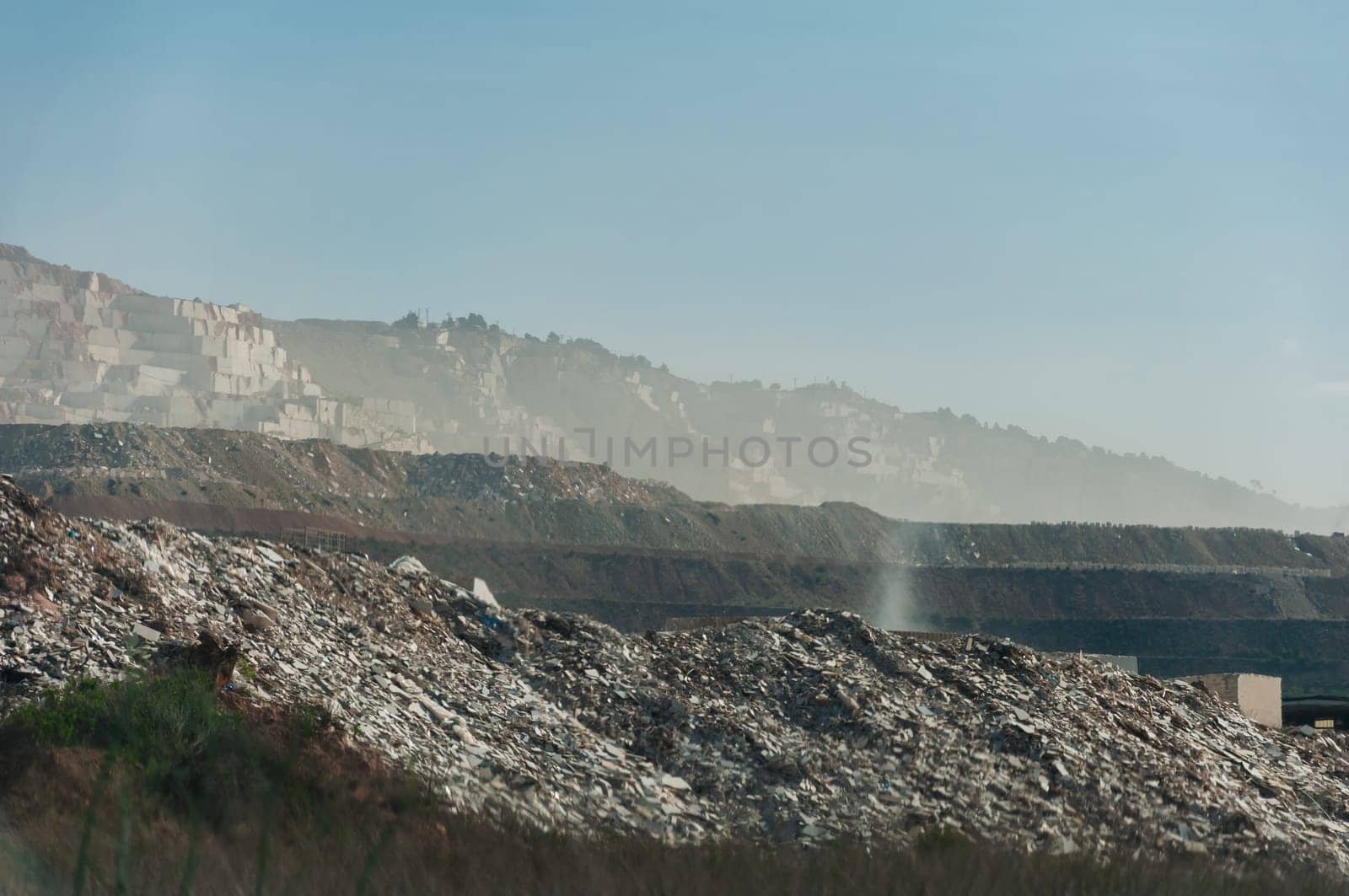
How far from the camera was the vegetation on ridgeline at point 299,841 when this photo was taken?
892 centimetres

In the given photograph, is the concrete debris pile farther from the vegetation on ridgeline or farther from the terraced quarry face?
the terraced quarry face

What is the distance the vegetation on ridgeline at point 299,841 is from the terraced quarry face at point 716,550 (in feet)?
139

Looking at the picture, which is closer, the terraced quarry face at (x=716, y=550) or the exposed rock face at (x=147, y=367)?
the terraced quarry face at (x=716, y=550)

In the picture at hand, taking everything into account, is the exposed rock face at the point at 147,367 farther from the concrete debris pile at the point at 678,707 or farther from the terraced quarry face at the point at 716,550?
the concrete debris pile at the point at 678,707

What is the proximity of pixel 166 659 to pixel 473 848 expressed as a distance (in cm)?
610

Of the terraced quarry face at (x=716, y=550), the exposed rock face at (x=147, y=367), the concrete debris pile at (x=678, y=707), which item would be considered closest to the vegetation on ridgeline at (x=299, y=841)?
the concrete debris pile at (x=678, y=707)

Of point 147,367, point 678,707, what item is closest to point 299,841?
point 678,707

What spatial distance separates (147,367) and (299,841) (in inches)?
6539

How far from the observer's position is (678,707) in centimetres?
1817

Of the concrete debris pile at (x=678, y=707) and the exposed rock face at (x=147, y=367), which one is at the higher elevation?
the exposed rock face at (x=147, y=367)

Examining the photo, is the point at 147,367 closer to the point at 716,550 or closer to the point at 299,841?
the point at 716,550

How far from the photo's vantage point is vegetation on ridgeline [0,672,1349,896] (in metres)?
8.92

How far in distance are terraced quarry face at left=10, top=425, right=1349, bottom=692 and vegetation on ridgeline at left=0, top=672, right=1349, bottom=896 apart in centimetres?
4235

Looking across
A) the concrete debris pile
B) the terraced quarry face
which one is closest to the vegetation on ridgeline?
the concrete debris pile
